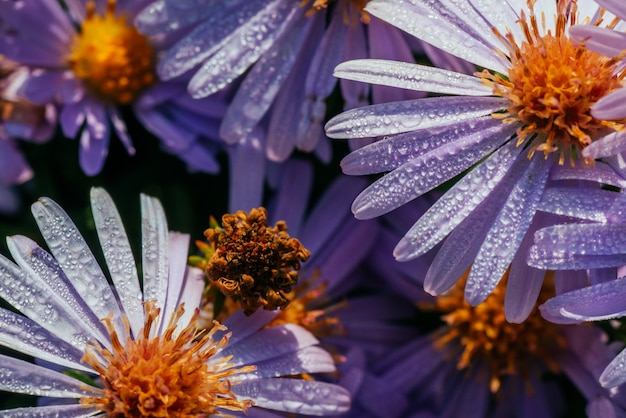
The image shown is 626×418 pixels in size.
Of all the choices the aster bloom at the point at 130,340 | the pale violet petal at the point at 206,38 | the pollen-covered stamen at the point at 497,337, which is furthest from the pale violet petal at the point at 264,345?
the pale violet petal at the point at 206,38

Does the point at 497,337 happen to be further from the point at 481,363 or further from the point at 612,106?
the point at 612,106

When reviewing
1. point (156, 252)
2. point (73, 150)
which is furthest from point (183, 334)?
point (73, 150)

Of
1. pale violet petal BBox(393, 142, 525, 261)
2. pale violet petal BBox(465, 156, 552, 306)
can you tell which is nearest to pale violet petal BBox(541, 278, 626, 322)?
pale violet petal BBox(465, 156, 552, 306)

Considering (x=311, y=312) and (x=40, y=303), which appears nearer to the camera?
(x=40, y=303)

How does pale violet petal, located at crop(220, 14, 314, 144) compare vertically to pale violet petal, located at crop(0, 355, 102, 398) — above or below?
above

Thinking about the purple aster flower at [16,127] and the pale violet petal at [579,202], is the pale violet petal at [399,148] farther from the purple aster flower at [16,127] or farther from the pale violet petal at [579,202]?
the purple aster flower at [16,127]

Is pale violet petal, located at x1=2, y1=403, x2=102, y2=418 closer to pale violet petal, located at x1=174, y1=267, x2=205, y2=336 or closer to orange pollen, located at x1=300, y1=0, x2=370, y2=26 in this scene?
pale violet petal, located at x1=174, y1=267, x2=205, y2=336

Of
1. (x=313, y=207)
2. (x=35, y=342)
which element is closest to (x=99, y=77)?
(x=313, y=207)
